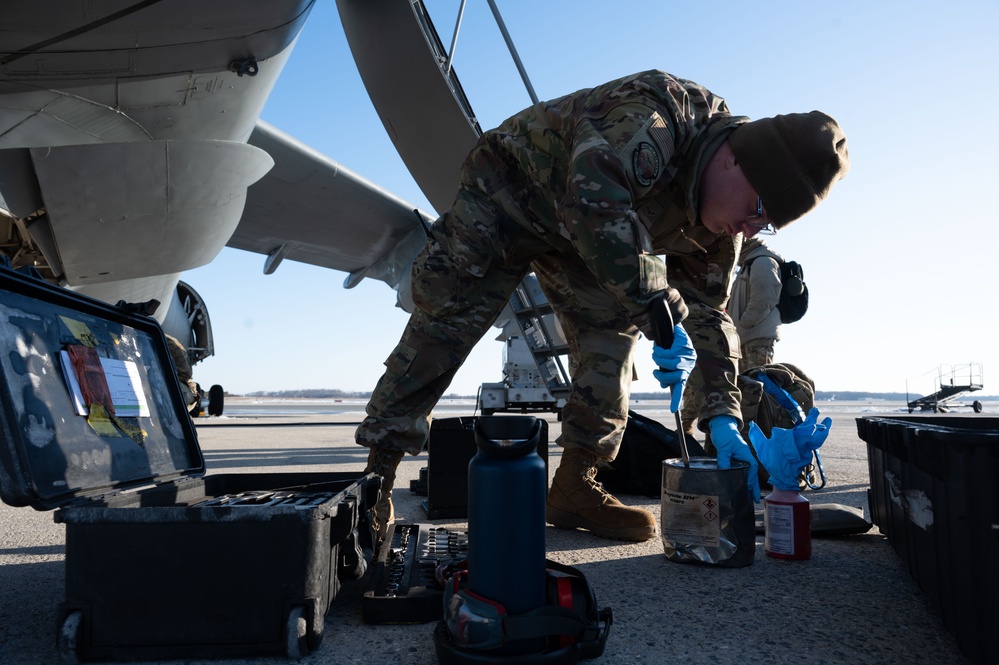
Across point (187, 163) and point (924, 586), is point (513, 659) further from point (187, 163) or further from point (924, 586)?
point (187, 163)

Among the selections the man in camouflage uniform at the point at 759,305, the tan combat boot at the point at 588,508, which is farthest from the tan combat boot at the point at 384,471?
the man in camouflage uniform at the point at 759,305

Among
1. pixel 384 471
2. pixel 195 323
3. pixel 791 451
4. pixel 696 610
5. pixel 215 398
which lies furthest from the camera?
pixel 195 323

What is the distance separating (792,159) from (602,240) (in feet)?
1.84

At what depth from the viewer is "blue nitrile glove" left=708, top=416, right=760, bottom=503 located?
2.05m

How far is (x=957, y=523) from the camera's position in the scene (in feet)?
3.60

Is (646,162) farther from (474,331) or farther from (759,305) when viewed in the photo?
(759,305)

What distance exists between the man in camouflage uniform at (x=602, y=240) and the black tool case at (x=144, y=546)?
2.61ft

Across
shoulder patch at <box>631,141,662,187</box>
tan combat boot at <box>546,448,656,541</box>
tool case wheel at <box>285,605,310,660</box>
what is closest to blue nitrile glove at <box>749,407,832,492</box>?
tan combat boot at <box>546,448,656,541</box>

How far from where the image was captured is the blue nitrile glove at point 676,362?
74.1 inches

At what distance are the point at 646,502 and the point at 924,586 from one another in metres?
1.74

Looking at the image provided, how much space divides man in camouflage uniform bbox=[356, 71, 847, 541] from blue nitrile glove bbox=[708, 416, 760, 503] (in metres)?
0.02

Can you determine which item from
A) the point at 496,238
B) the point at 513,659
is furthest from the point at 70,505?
the point at 496,238

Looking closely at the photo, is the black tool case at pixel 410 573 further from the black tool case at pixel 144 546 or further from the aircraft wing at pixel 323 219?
the aircraft wing at pixel 323 219

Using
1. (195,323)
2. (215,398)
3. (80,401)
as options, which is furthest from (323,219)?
Answer: (80,401)
